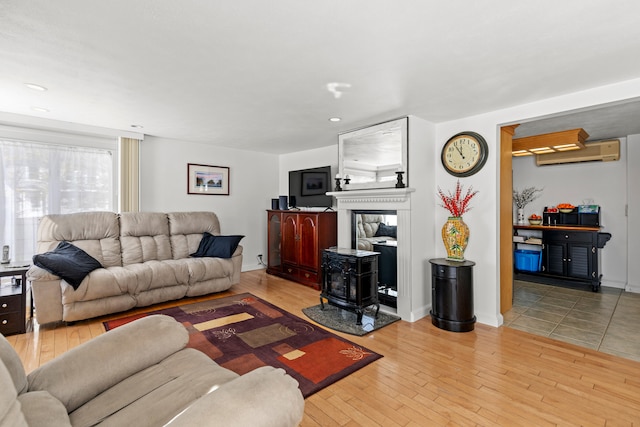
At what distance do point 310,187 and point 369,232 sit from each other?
1.67 metres

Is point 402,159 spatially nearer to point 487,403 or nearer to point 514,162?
point 487,403

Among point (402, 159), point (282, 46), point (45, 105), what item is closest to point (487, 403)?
point (402, 159)

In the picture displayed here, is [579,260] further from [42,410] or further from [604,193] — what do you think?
[42,410]

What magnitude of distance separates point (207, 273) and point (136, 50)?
292 centimetres

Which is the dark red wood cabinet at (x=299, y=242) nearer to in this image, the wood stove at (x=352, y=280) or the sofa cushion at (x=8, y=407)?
the wood stove at (x=352, y=280)

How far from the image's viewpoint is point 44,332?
123 inches

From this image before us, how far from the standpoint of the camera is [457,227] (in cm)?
339

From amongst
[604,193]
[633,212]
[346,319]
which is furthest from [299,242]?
[633,212]

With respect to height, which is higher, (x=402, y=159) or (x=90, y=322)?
(x=402, y=159)

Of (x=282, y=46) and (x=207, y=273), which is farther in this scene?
(x=207, y=273)

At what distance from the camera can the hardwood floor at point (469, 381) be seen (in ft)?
6.27

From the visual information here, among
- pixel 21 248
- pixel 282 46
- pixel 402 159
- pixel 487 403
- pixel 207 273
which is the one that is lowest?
pixel 487 403

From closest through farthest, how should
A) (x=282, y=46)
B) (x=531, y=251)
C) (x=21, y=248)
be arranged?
(x=282, y=46) → (x=21, y=248) → (x=531, y=251)

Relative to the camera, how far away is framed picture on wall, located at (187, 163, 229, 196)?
17.3 ft
